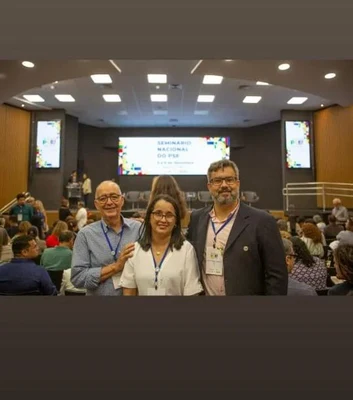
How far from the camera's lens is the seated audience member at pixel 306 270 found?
250 centimetres

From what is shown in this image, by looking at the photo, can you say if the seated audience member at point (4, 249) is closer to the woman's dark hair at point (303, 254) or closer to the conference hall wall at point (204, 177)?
the woman's dark hair at point (303, 254)

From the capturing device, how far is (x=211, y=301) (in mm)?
900

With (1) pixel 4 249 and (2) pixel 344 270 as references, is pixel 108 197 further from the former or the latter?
(1) pixel 4 249

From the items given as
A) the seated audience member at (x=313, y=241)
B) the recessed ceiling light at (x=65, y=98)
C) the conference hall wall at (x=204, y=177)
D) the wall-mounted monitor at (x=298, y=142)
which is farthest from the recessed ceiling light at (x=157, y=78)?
the seated audience member at (x=313, y=241)

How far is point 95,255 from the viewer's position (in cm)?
151

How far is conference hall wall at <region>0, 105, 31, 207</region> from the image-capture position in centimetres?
1048

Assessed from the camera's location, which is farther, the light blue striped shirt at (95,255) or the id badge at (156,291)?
the light blue striped shirt at (95,255)

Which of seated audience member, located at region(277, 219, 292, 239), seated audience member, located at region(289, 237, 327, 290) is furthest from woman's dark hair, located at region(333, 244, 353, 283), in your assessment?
seated audience member, located at region(277, 219, 292, 239)

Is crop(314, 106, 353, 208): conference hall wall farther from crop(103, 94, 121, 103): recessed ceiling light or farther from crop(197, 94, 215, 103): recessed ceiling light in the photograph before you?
crop(103, 94, 121, 103): recessed ceiling light

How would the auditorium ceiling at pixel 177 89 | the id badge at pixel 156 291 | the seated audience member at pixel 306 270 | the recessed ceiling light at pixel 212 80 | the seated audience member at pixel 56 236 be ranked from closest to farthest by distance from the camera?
the id badge at pixel 156 291
the seated audience member at pixel 306 270
the seated audience member at pixel 56 236
the auditorium ceiling at pixel 177 89
the recessed ceiling light at pixel 212 80

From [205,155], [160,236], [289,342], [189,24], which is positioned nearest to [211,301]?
[289,342]

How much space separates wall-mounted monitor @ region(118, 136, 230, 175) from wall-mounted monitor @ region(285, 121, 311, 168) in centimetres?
259

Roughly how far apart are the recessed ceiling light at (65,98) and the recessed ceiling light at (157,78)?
2810 millimetres

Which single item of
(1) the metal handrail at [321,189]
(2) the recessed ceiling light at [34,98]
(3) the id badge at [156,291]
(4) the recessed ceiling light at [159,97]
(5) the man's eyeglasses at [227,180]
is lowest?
(3) the id badge at [156,291]
